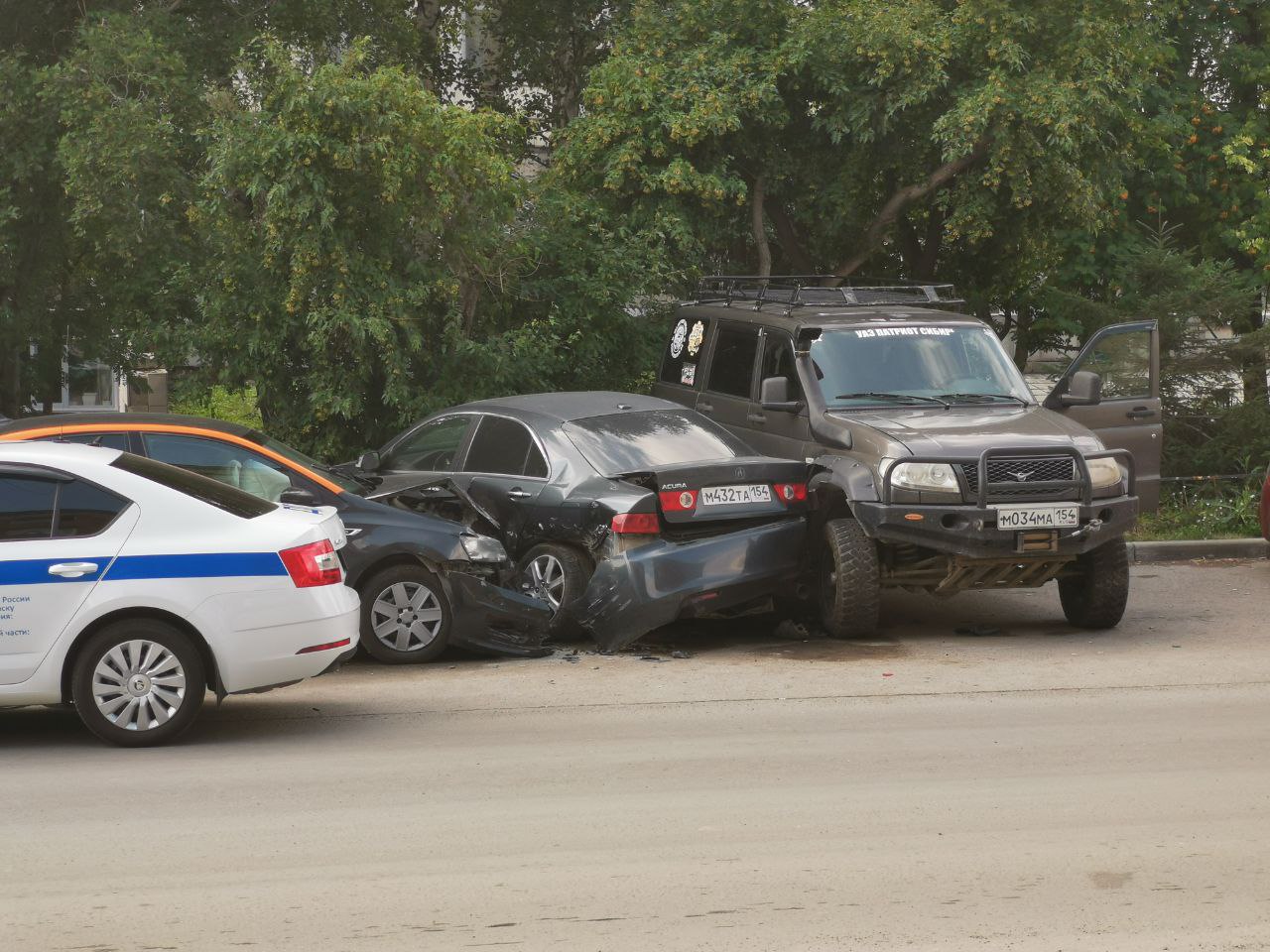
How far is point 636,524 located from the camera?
1033 centimetres

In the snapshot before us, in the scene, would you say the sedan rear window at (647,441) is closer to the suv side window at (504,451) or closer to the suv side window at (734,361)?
the suv side window at (504,451)

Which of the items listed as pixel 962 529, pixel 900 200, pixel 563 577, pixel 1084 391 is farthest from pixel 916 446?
pixel 900 200

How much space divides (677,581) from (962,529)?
1.77 m

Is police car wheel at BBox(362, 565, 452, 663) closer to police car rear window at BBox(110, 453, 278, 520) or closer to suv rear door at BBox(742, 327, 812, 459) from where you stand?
police car rear window at BBox(110, 453, 278, 520)

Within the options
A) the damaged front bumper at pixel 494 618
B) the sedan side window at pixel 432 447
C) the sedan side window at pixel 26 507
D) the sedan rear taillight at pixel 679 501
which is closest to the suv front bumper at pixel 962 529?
the sedan rear taillight at pixel 679 501

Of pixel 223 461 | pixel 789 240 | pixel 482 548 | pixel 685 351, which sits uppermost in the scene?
pixel 789 240

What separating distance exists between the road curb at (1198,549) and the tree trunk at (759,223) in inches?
229

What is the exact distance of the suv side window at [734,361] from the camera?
509 inches

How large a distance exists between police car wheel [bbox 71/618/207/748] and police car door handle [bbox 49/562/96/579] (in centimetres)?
28

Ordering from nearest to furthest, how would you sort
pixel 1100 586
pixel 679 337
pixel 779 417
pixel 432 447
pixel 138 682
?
pixel 138 682, pixel 1100 586, pixel 432 447, pixel 779 417, pixel 679 337

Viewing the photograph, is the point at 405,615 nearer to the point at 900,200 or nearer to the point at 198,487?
the point at 198,487

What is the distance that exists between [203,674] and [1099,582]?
5954 mm

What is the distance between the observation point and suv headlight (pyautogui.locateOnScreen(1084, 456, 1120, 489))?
34.9ft

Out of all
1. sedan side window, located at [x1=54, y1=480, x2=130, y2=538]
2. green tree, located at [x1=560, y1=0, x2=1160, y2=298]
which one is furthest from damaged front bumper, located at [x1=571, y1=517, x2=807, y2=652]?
green tree, located at [x1=560, y1=0, x2=1160, y2=298]
